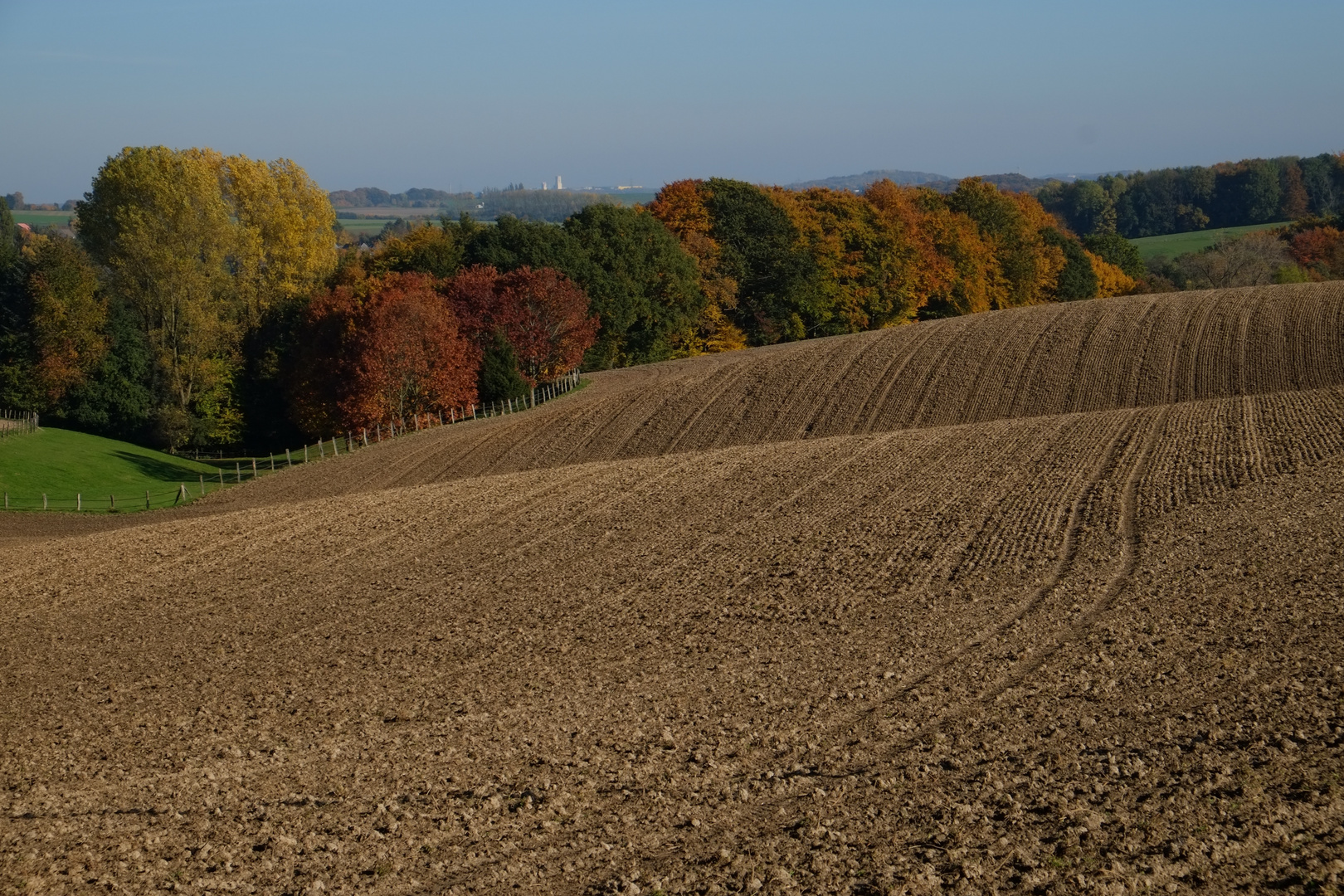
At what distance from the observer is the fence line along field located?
10836 mm

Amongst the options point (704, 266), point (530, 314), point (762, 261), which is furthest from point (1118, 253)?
point (530, 314)

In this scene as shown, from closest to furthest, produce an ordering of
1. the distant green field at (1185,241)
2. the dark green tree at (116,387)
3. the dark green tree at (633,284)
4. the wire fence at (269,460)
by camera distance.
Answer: the wire fence at (269,460) → the dark green tree at (116,387) → the dark green tree at (633,284) → the distant green field at (1185,241)

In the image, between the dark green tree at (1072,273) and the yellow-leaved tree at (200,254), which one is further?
the dark green tree at (1072,273)

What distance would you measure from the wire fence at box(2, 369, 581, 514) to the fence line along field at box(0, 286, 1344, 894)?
3309 mm

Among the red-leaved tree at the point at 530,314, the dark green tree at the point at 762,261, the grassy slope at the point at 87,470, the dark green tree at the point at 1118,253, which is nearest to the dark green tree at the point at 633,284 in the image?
the red-leaved tree at the point at 530,314

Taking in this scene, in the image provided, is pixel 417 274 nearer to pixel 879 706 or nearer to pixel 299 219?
pixel 299 219

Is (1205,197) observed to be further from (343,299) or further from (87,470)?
(87,470)

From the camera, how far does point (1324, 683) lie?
46.8ft

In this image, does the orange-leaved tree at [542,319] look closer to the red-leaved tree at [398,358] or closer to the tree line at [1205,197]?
the red-leaved tree at [398,358]

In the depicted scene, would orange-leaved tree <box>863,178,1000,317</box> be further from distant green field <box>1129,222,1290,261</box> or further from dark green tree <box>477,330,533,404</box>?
dark green tree <box>477,330,533,404</box>

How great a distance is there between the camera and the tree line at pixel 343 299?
56906mm

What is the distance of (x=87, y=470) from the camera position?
1895 inches

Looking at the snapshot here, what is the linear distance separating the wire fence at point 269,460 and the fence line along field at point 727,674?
3.31 metres

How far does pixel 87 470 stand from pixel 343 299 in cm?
1636
